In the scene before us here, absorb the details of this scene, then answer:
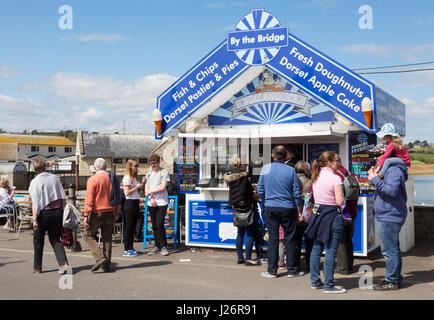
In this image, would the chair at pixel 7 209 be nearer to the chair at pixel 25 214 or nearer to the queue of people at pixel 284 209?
the chair at pixel 25 214

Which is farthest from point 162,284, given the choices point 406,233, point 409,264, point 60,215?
point 406,233

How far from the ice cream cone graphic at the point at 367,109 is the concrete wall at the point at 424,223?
3258 millimetres

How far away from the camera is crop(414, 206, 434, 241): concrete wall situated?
9.75 m

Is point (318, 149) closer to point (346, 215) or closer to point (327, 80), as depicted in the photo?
point (327, 80)

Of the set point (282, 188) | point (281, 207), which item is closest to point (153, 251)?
point (281, 207)

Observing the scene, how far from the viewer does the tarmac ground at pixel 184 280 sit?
5.66m

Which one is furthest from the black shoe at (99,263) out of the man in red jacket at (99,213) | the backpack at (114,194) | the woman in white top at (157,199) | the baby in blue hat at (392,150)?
the baby in blue hat at (392,150)

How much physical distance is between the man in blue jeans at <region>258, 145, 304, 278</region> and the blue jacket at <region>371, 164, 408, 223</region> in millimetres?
1107

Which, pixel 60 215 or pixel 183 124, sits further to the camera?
pixel 183 124

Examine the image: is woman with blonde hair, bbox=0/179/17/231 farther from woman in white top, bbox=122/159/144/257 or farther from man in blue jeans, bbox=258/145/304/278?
man in blue jeans, bbox=258/145/304/278

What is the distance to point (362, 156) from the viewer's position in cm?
827
